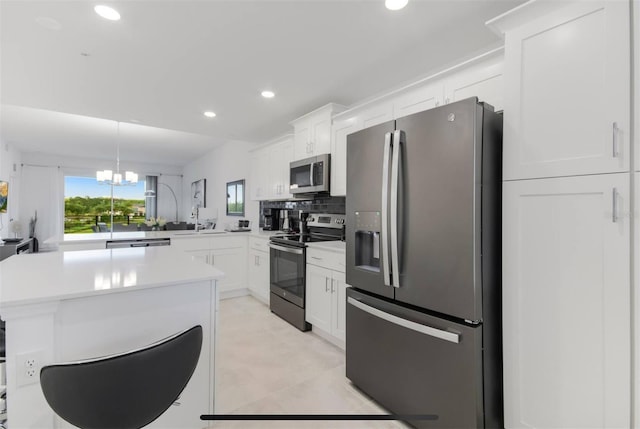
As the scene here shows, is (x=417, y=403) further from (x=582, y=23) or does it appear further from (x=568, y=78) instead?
(x=582, y=23)

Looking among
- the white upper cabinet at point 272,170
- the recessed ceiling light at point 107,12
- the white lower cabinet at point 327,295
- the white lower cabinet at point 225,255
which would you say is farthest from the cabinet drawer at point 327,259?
the recessed ceiling light at point 107,12

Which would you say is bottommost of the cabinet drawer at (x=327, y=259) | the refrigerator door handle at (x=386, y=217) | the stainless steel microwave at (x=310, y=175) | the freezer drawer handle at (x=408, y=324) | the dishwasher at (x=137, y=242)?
the freezer drawer handle at (x=408, y=324)

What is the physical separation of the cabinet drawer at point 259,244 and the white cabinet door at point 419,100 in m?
2.31

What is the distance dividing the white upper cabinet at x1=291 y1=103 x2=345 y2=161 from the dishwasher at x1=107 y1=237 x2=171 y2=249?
6.34 ft

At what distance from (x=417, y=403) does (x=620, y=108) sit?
64.7 inches

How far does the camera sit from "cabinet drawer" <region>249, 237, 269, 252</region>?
12.8 ft

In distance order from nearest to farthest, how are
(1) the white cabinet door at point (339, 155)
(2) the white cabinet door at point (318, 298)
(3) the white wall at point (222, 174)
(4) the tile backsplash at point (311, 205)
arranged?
(2) the white cabinet door at point (318, 298)
(1) the white cabinet door at point (339, 155)
(4) the tile backsplash at point (311, 205)
(3) the white wall at point (222, 174)

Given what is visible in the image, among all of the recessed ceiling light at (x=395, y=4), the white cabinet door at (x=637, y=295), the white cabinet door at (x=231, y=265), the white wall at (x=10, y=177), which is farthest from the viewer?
the white wall at (x=10, y=177)

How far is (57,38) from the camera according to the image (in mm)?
1979

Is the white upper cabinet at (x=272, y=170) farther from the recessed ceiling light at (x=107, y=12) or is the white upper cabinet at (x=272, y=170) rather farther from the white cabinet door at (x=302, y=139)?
the recessed ceiling light at (x=107, y=12)

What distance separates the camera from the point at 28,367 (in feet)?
3.82

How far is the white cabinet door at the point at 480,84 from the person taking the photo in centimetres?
178

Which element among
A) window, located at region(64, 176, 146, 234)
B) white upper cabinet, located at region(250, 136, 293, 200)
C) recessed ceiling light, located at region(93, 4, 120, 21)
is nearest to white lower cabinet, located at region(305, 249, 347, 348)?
white upper cabinet, located at region(250, 136, 293, 200)

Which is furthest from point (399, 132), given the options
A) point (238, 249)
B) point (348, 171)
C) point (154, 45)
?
point (238, 249)
